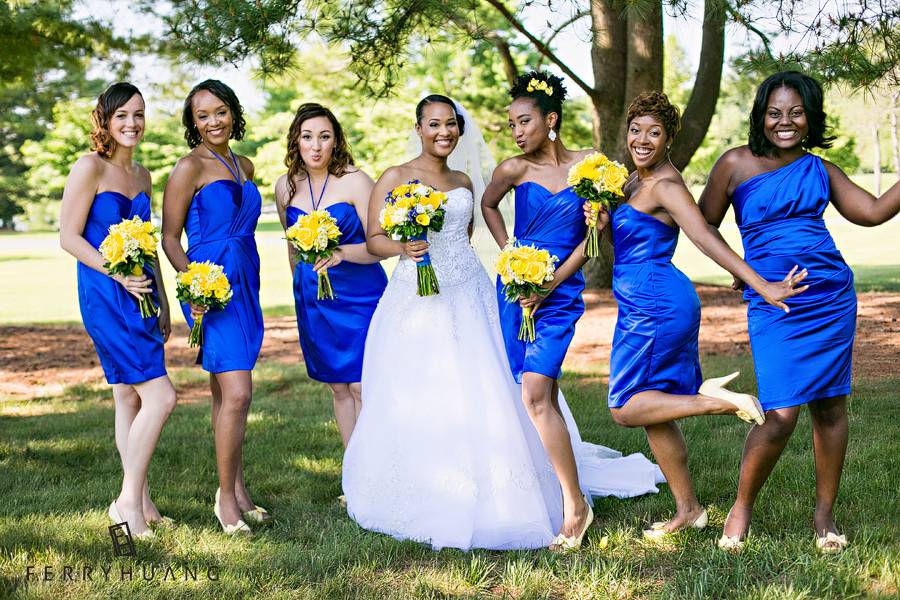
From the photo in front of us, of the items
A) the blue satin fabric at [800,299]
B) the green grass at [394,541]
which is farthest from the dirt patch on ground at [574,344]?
the blue satin fabric at [800,299]

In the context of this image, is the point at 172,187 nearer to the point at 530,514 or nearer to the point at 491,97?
the point at 530,514

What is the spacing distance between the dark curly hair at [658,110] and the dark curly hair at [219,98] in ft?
7.43

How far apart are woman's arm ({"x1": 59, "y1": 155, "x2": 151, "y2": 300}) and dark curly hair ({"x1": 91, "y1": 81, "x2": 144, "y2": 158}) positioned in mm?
116

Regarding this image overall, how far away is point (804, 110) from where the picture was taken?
4.22 meters

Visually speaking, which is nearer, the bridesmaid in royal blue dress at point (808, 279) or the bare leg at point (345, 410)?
the bridesmaid in royal blue dress at point (808, 279)

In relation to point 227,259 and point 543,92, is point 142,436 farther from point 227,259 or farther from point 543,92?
point 543,92

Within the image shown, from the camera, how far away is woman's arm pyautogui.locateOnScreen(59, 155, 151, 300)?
185 inches

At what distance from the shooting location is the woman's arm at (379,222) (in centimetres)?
516

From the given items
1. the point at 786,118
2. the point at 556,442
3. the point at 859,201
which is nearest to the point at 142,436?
the point at 556,442

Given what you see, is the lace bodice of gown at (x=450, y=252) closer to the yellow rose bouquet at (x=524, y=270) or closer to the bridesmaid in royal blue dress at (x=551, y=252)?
the bridesmaid in royal blue dress at (x=551, y=252)

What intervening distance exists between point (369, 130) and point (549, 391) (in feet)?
69.7

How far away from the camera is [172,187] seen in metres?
4.93

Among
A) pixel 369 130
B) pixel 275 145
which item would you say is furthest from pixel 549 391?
pixel 275 145

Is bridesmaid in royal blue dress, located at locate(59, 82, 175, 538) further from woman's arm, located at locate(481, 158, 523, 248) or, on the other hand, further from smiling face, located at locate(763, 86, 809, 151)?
smiling face, located at locate(763, 86, 809, 151)
